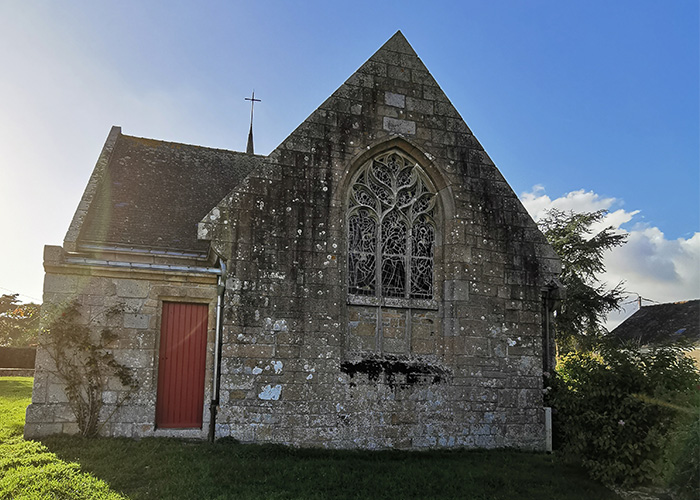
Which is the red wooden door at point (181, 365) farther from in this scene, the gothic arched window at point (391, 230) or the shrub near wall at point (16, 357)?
the shrub near wall at point (16, 357)

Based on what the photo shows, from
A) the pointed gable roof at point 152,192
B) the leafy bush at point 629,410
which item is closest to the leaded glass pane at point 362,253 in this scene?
the pointed gable roof at point 152,192

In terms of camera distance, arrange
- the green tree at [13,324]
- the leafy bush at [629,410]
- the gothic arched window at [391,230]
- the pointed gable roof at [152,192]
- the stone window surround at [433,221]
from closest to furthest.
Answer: the leafy bush at [629,410] → the stone window surround at [433,221] → the gothic arched window at [391,230] → the pointed gable roof at [152,192] → the green tree at [13,324]

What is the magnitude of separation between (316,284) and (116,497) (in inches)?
144

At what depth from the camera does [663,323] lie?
2492cm

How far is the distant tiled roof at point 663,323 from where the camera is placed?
22750 millimetres

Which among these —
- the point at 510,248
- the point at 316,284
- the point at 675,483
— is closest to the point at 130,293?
the point at 316,284

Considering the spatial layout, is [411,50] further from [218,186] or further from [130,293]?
[130,293]

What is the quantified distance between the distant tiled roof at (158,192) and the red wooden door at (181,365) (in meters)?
1.24

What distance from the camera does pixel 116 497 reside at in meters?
5.07

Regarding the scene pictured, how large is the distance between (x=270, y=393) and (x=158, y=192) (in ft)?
16.5

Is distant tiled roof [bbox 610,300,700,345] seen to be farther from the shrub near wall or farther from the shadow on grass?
the shrub near wall

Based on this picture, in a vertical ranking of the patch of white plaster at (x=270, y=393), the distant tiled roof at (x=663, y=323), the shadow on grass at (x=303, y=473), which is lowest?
the shadow on grass at (x=303, y=473)

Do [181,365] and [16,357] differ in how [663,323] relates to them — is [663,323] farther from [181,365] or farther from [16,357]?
[16,357]

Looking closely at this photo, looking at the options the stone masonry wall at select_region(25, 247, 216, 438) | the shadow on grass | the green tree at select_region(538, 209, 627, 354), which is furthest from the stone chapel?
the green tree at select_region(538, 209, 627, 354)
